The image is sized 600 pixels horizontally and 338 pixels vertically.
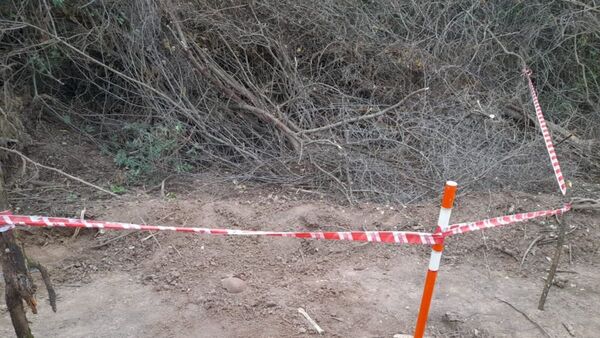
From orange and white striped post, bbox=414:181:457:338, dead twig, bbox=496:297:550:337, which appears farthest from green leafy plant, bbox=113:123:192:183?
dead twig, bbox=496:297:550:337

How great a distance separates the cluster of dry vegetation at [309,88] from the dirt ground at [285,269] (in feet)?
1.82

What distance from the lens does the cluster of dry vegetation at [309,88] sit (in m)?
5.50

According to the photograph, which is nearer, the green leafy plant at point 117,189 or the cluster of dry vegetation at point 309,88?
the green leafy plant at point 117,189

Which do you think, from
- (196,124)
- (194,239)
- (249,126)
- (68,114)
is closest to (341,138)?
(249,126)

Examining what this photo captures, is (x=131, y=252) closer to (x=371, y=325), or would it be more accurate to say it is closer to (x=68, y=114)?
(x=371, y=325)

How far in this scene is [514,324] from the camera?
132 inches

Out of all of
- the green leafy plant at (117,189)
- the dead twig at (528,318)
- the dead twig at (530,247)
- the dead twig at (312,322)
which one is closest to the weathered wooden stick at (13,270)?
the dead twig at (312,322)

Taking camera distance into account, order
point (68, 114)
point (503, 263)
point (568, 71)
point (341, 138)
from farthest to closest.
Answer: point (568, 71), point (68, 114), point (341, 138), point (503, 263)

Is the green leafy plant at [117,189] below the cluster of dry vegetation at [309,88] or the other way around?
below

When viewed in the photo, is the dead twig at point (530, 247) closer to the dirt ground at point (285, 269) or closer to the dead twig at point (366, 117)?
the dirt ground at point (285, 269)

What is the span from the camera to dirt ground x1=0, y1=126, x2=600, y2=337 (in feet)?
11.1

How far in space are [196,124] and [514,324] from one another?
4271mm

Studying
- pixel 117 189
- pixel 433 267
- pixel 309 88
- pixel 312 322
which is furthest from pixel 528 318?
pixel 117 189

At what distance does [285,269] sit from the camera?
13.1 ft
